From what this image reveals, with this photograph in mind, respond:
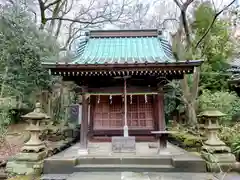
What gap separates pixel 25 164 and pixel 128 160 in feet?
8.72

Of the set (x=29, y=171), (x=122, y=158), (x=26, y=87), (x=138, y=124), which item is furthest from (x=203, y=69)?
(x=29, y=171)

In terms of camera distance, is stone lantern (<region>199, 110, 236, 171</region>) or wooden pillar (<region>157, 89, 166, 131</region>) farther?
wooden pillar (<region>157, 89, 166, 131</region>)

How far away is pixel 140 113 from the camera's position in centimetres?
797

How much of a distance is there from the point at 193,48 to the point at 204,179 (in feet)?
22.6

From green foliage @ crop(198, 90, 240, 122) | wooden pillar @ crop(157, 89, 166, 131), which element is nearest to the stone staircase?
wooden pillar @ crop(157, 89, 166, 131)

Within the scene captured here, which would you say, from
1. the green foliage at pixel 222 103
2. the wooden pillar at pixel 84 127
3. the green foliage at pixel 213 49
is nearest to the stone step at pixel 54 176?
the wooden pillar at pixel 84 127

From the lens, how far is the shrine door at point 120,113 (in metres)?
7.91

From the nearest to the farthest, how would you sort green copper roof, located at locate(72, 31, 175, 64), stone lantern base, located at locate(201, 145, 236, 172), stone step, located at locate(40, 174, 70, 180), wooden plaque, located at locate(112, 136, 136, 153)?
stone step, located at locate(40, 174, 70, 180), stone lantern base, located at locate(201, 145, 236, 172), wooden plaque, located at locate(112, 136, 136, 153), green copper roof, located at locate(72, 31, 175, 64)

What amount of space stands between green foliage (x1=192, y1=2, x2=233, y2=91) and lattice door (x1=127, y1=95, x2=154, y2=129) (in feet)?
17.0

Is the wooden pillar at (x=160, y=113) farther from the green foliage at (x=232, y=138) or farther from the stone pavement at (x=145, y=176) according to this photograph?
the green foliage at (x=232, y=138)

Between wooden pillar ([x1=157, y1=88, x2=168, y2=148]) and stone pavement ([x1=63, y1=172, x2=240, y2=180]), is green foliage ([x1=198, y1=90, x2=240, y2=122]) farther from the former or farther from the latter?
stone pavement ([x1=63, y1=172, x2=240, y2=180])

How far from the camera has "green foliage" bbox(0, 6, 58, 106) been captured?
907 centimetres

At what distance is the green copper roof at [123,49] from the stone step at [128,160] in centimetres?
318

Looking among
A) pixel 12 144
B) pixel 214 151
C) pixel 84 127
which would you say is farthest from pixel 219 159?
pixel 12 144
